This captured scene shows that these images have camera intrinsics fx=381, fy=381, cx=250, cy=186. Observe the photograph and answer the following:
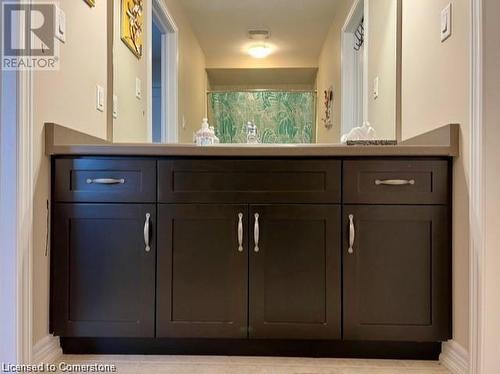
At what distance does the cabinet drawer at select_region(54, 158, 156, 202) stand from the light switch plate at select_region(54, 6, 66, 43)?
50 centimetres

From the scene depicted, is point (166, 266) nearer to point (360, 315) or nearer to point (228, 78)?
point (360, 315)

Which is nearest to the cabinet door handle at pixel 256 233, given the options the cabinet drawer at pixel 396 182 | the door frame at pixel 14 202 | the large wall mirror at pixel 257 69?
the cabinet drawer at pixel 396 182

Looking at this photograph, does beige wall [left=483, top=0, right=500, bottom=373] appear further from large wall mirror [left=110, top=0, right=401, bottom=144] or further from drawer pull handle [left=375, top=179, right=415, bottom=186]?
large wall mirror [left=110, top=0, right=401, bottom=144]

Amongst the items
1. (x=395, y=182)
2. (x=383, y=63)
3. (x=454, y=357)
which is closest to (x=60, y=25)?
(x=395, y=182)

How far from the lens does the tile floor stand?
→ 1.46 meters

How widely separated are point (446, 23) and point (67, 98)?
1586 mm

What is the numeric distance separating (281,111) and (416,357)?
1.30 meters

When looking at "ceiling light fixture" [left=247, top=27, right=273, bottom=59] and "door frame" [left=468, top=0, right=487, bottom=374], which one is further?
"ceiling light fixture" [left=247, top=27, right=273, bottom=59]

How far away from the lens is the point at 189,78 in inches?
Answer: 82.5

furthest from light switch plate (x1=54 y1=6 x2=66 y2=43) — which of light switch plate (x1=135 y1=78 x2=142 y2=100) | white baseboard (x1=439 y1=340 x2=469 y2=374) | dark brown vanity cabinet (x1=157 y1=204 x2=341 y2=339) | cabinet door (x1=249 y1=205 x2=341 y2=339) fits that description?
white baseboard (x1=439 y1=340 x2=469 y2=374)

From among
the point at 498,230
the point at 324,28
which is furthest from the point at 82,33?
the point at 498,230

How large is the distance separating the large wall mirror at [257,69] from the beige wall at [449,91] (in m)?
0.18

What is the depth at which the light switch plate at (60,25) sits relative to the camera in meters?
1.51

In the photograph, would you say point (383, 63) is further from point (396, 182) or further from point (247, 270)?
point (247, 270)
